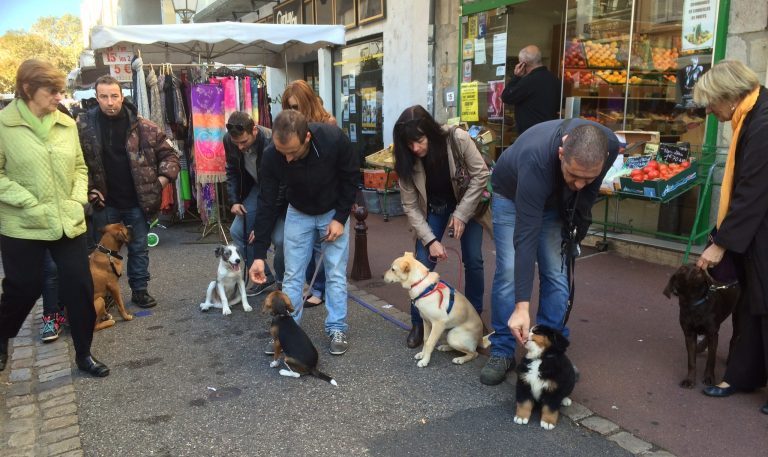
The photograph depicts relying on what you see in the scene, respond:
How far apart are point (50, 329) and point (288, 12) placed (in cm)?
1200

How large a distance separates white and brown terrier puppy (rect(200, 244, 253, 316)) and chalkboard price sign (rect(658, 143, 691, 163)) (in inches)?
174

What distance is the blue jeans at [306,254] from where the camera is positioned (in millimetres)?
4094

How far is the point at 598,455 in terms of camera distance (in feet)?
9.44

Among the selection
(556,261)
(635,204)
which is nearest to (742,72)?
(556,261)

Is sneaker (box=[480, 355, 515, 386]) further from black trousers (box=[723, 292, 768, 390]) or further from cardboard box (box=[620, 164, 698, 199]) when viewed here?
cardboard box (box=[620, 164, 698, 199])

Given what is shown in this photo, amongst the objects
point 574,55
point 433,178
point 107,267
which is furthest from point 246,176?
point 574,55

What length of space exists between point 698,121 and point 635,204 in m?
1.20

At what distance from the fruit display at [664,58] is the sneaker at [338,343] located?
5073 mm

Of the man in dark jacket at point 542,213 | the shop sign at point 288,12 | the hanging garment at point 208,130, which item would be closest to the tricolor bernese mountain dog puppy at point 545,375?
the man in dark jacket at point 542,213

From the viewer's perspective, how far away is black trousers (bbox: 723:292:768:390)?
3.26 metres

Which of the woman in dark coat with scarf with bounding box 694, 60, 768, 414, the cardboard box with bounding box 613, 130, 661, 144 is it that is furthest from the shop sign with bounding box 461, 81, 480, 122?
the woman in dark coat with scarf with bounding box 694, 60, 768, 414

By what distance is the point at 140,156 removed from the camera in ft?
16.2

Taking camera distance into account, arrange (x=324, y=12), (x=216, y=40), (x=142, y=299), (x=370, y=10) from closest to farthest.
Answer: (x=142, y=299)
(x=216, y=40)
(x=370, y=10)
(x=324, y=12)

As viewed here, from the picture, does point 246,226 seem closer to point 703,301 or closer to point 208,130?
point 208,130
